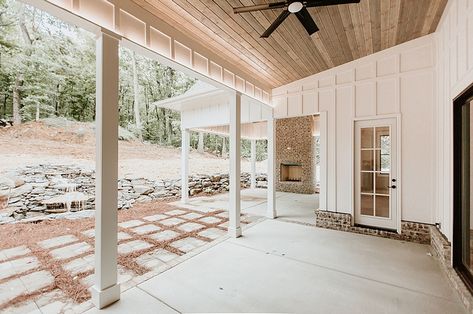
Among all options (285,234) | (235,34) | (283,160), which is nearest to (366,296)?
(285,234)

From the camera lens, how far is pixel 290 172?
10570mm

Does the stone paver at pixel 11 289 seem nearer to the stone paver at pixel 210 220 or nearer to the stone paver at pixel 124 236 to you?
the stone paver at pixel 124 236

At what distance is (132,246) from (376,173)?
487 cm

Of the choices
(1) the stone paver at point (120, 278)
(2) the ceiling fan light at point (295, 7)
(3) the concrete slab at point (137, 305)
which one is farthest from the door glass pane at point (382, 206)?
(1) the stone paver at point (120, 278)

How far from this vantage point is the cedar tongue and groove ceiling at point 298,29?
2840mm

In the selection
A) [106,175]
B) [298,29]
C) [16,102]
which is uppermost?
[16,102]

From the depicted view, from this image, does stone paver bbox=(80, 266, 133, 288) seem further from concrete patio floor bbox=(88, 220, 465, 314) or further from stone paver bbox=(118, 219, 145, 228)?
stone paver bbox=(118, 219, 145, 228)

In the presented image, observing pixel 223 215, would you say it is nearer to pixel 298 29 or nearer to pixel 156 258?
pixel 156 258

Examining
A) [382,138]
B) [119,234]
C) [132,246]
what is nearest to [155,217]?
[119,234]

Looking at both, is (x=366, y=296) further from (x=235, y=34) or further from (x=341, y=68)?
(x=341, y=68)

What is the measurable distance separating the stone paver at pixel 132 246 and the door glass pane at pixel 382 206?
4459 millimetres

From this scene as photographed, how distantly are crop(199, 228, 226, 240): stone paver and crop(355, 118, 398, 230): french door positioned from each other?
287cm

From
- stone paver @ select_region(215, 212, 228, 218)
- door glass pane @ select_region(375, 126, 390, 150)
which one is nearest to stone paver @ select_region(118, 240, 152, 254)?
stone paver @ select_region(215, 212, 228, 218)

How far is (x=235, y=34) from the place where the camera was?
11.1 ft
